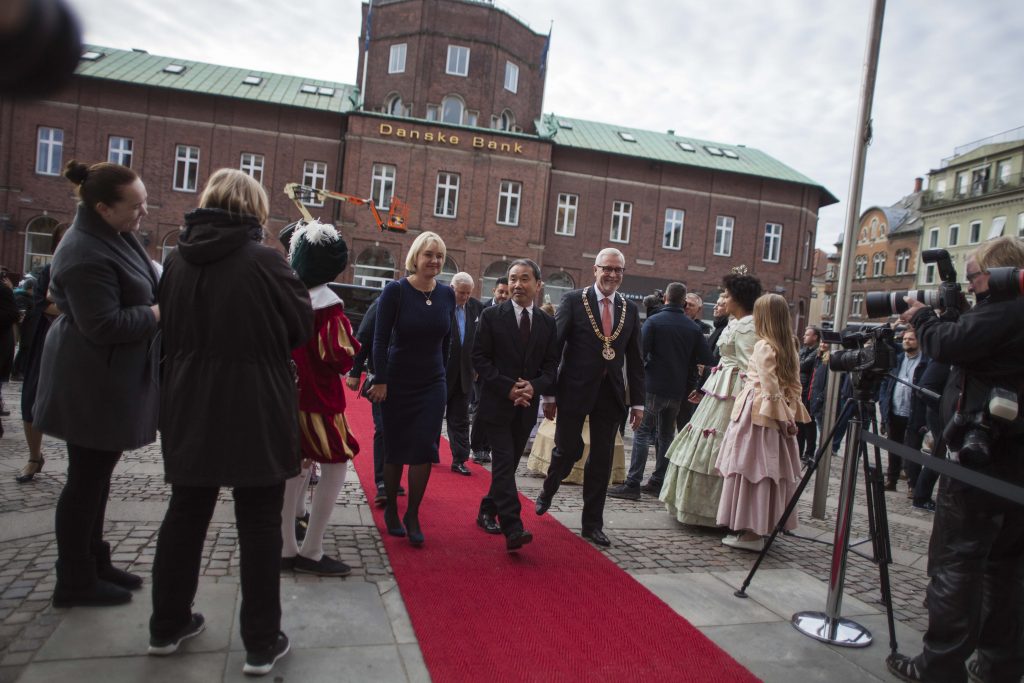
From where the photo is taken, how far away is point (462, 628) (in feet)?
10.7

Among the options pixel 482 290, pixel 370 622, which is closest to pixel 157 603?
pixel 370 622

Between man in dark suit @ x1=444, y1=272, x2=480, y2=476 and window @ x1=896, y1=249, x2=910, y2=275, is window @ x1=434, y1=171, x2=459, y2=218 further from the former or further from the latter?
window @ x1=896, y1=249, x2=910, y2=275

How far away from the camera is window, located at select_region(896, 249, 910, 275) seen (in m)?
54.7

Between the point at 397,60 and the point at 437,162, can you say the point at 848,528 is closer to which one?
the point at 437,162

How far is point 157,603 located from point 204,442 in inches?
27.3

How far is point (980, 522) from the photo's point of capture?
10.1 feet

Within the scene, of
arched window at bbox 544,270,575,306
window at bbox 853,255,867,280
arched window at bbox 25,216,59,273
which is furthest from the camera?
window at bbox 853,255,867,280

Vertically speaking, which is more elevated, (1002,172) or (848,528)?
(1002,172)

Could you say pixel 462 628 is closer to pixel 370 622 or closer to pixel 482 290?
pixel 370 622

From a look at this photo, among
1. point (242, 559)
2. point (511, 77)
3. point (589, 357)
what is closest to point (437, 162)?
point (511, 77)

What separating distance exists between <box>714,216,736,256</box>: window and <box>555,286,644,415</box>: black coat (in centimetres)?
3063

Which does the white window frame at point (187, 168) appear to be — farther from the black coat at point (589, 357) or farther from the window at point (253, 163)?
the black coat at point (589, 357)

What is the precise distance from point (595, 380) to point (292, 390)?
8.56 feet

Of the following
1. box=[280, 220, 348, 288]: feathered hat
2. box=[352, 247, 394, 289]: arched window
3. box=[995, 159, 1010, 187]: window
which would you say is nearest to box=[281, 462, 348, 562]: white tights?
box=[280, 220, 348, 288]: feathered hat
